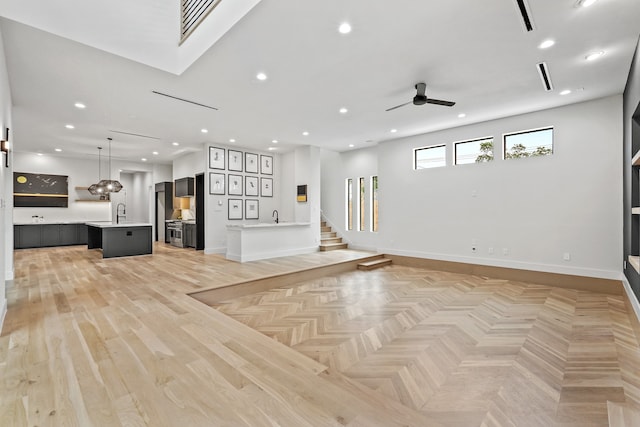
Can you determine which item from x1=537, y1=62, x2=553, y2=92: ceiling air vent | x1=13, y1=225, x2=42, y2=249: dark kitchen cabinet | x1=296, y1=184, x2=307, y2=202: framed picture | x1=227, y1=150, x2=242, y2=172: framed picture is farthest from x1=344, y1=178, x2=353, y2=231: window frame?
x1=13, y1=225, x2=42, y2=249: dark kitchen cabinet

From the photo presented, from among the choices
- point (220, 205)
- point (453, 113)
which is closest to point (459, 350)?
point (453, 113)

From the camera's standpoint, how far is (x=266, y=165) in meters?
9.27

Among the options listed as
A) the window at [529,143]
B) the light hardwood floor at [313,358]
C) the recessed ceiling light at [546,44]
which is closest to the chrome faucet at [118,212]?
the light hardwood floor at [313,358]

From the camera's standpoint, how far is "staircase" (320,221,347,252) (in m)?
8.48

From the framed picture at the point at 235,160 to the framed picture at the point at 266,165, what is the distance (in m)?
0.73

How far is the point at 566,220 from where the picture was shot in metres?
5.17

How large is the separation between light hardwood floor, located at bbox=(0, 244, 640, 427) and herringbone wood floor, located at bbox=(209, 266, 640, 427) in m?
0.01

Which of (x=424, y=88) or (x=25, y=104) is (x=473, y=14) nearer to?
(x=424, y=88)

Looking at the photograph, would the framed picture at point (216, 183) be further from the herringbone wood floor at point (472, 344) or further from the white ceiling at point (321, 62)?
the herringbone wood floor at point (472, 344)

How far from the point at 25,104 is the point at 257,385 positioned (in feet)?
20.9

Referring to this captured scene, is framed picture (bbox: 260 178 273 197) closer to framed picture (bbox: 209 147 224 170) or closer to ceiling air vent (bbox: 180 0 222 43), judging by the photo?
framed picture (bbox: 209 147 224 170)

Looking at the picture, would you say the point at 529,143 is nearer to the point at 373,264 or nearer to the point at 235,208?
the point at 373,264

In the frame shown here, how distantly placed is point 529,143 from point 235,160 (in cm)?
710

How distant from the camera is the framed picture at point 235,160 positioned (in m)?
8.43
